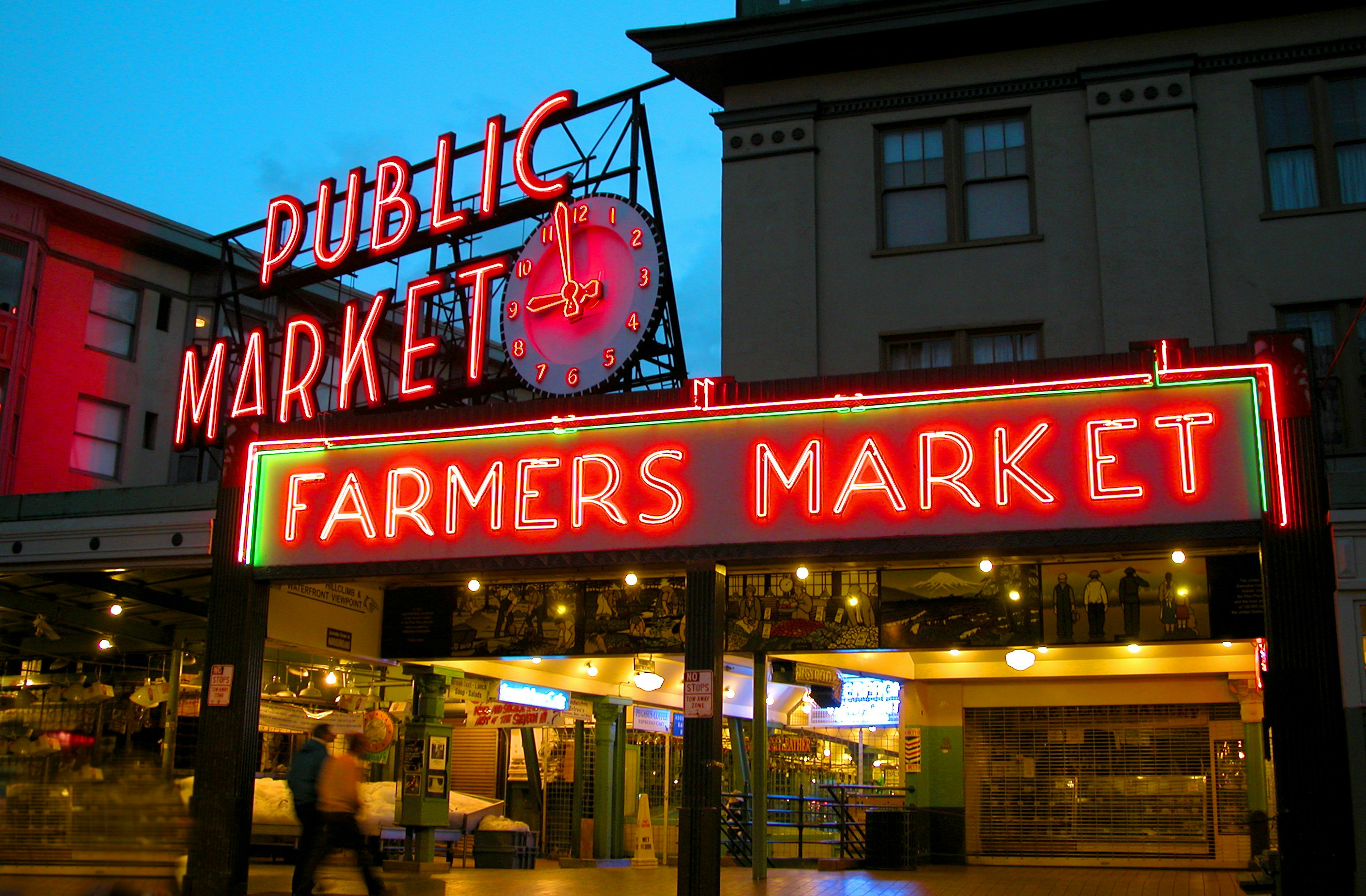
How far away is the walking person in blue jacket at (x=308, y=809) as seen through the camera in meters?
13.7

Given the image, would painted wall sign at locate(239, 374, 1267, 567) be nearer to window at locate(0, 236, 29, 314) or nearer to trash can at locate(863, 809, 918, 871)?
trash can at locate(863, 809, 918, 871)

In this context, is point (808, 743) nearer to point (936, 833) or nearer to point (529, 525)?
point (936, 833)

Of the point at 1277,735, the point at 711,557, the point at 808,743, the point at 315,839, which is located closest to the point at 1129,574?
the point at 1277,735

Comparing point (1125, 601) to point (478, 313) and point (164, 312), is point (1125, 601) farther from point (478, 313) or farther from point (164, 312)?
point (164, 312)

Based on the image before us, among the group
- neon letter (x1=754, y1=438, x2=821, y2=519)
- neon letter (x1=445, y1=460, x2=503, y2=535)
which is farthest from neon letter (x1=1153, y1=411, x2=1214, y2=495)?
neon letter (x1=445, y1=460, x2=503, y2=535)

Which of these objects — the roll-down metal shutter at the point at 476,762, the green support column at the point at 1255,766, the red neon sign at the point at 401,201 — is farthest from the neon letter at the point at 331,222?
the green support column at the point at 1255,766

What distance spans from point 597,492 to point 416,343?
10473 mm

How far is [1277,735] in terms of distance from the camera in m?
13.2

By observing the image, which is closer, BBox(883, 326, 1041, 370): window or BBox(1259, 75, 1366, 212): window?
BBox(1259, 75, 1366, 212): window

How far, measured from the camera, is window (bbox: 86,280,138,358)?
118 ft

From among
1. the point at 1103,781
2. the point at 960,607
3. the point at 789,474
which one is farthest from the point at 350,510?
the point at 1103,781

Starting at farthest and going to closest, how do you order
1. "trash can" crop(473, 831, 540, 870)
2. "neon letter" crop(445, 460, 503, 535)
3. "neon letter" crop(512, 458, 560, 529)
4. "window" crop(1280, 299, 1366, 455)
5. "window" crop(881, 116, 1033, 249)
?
"trash can" crop(473, 831, 540, 870), "window" crop(881, 116, 1033, 249), "window" crop(1280, 299, 1366, 455), "neon letter" crop(445, 460, 503, 535), "neon letter" crop(512, 458, 560, 529)

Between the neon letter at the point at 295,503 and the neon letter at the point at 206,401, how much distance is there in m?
9.92

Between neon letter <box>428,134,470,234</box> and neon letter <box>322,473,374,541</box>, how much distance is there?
9543mm
